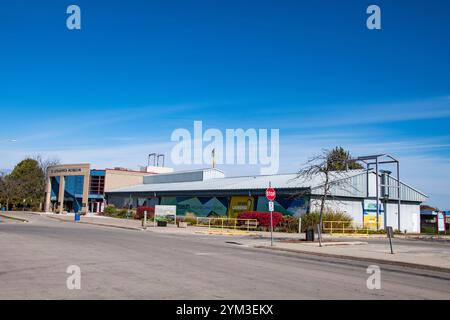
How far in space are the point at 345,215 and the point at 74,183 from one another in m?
51.1

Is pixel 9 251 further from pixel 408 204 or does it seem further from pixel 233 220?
pixel 408 204

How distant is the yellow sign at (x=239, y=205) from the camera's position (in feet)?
147

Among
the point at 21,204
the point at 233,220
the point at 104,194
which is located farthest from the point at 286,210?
the point at 21,204

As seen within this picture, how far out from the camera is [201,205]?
50.7 m

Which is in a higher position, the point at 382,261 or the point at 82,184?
the point at 82,184

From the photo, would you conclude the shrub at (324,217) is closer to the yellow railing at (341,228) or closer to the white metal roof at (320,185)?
the yellow railing at (341,228)

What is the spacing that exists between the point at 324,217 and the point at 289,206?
3.92 metres

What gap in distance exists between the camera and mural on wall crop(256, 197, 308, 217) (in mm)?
40594

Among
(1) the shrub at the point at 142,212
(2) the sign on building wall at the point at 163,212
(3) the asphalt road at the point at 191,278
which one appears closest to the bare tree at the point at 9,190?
(1) the shrub at the point at 142,212

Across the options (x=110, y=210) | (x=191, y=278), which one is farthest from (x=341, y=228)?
(x=110, y=210)

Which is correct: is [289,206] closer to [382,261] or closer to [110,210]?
[382,261]

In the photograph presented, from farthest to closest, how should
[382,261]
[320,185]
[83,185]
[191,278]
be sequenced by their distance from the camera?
[83,185], [320,185], [382,261], [191,278]

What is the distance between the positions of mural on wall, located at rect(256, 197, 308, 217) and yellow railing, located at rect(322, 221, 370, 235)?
2.68 meters

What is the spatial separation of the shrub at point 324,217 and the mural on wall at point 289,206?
2025mm
